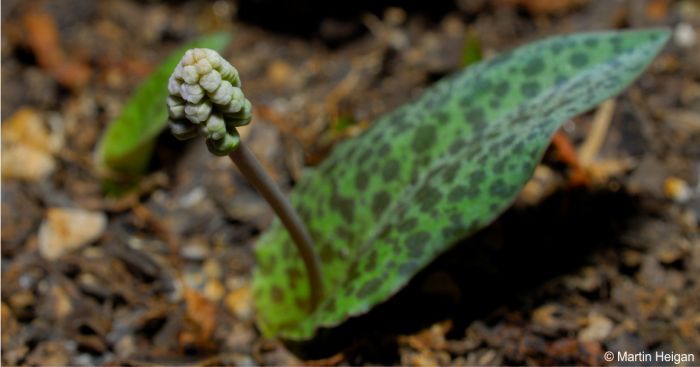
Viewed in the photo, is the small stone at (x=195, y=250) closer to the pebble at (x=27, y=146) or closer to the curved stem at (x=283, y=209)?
the curved stem at (x=283, y=209)

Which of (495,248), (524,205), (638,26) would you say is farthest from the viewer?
(638,26)

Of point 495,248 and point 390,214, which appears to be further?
point 495,248

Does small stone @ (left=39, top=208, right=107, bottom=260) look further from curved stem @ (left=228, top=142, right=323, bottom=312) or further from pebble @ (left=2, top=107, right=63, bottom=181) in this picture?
curved stem @ (left=228, top=142, right=323, bottom=312)

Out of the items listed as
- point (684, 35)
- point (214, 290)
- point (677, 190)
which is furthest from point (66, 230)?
point (684, 35)

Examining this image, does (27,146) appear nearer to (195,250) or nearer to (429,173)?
(195,250)

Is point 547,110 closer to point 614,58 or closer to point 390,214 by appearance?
point 614,58

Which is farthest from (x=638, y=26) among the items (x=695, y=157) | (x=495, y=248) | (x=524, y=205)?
(x=495, y=248)
